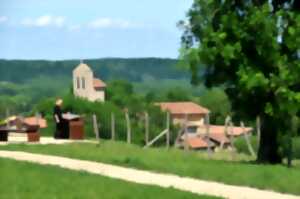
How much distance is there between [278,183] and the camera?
15.3 meters

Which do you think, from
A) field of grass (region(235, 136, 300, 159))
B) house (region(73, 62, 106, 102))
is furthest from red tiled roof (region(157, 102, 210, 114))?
field of grass (region(235, 136, 300, 159))

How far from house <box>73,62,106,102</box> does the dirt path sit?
66873 millimetres

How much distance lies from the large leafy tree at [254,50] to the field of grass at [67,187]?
21.2 feet

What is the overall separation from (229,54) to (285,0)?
2572 millimetres

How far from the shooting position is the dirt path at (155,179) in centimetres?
1419

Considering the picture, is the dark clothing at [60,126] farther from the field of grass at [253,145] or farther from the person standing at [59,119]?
the field of grass at [253,145]

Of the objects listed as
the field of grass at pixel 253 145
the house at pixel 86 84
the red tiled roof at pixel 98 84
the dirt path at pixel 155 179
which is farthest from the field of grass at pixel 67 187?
the red tiled roof at pixel 98 84

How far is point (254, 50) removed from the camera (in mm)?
21922

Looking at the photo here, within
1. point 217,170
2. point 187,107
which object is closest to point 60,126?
point 217,170

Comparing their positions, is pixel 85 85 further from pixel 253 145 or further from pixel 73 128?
pixel 73 128

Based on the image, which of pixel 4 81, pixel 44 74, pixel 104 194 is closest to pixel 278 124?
pixel 104 194

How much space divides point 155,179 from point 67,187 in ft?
8.53

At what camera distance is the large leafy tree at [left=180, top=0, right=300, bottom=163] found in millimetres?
21344

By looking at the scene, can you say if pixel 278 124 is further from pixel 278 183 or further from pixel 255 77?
pixel 278 183
